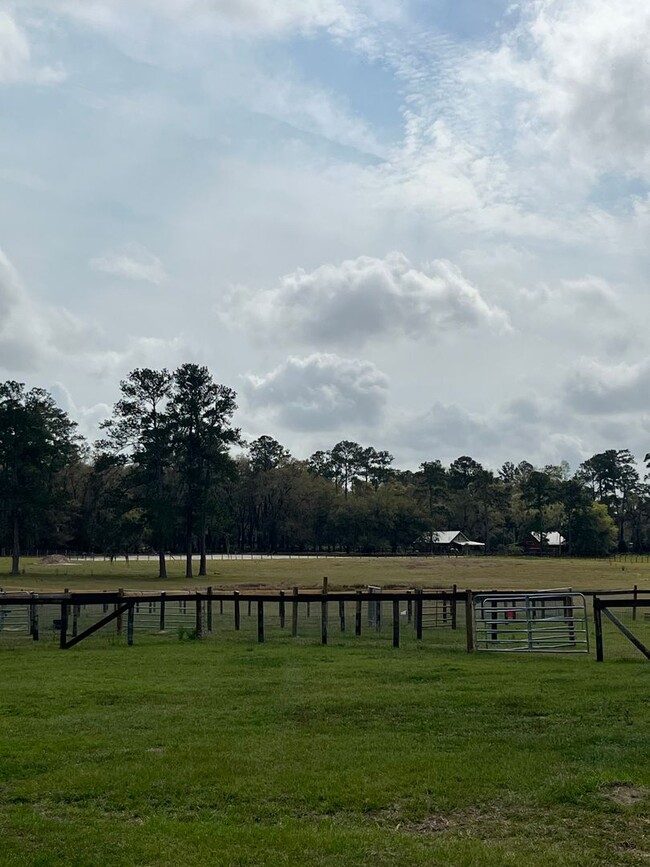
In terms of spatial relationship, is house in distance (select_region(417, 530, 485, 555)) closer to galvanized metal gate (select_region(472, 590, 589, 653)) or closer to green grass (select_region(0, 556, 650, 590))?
green grass (select_region(0, 556, 650, 590))

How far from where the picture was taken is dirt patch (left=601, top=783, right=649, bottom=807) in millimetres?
7656

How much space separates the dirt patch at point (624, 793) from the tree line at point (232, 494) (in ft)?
196

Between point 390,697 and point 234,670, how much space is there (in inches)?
163

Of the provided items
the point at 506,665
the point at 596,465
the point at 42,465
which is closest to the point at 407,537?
the point at 596,465

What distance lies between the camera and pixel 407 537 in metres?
128

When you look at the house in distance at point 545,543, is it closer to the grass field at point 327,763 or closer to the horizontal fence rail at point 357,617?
the horizontal fence rail at point 357,617

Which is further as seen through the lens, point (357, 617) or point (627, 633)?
point (357, 617)

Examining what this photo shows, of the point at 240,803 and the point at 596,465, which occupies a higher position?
the point at 596,465

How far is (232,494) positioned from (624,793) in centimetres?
12251

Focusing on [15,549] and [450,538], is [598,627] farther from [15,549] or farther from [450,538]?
[450,538]

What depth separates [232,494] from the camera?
5084 inches

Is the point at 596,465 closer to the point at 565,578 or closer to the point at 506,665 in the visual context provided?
the point at 565,578

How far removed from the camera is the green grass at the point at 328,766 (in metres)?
6.67

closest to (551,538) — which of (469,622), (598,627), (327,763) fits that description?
(469,622)
